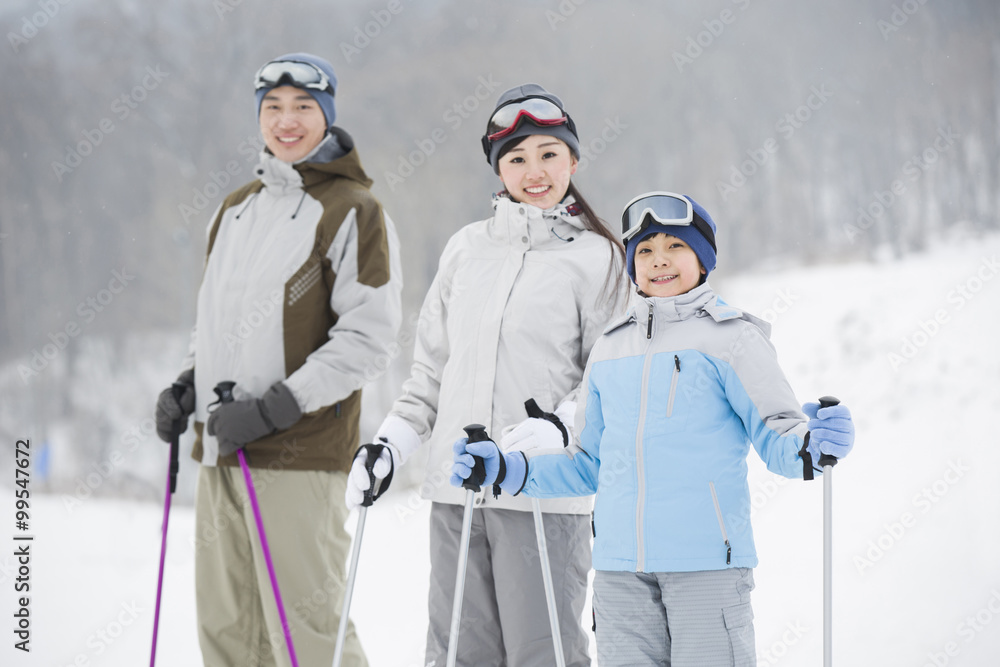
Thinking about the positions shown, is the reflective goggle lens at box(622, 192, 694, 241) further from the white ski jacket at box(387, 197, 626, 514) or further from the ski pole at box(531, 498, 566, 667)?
the ski pole at box(531, 498, 566, 667)

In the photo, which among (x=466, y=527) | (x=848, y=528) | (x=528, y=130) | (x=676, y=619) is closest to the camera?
(x=676, y=619)

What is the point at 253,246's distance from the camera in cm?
216

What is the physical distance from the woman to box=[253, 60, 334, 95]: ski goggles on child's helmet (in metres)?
0.54

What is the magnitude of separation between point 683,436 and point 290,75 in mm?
1346

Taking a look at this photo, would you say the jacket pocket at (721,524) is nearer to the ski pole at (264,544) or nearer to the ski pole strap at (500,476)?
the ski pole strap at (500,476)

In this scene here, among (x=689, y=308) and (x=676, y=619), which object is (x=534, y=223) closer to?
(x=689, y=308)

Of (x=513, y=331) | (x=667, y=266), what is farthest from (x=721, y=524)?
(x=513, y=331)

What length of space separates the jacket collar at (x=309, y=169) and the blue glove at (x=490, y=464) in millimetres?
958

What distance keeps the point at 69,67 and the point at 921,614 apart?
5390 millimetres

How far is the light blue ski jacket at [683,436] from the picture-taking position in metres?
1.43

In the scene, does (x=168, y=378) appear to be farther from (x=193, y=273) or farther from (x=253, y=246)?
(x=253, y=246)

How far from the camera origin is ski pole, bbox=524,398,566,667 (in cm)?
159

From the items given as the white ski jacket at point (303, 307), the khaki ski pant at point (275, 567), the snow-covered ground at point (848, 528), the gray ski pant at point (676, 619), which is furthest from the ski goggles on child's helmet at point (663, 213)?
the snow-covered ground at point (848, 528)

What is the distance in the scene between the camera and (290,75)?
2182 millimetres
